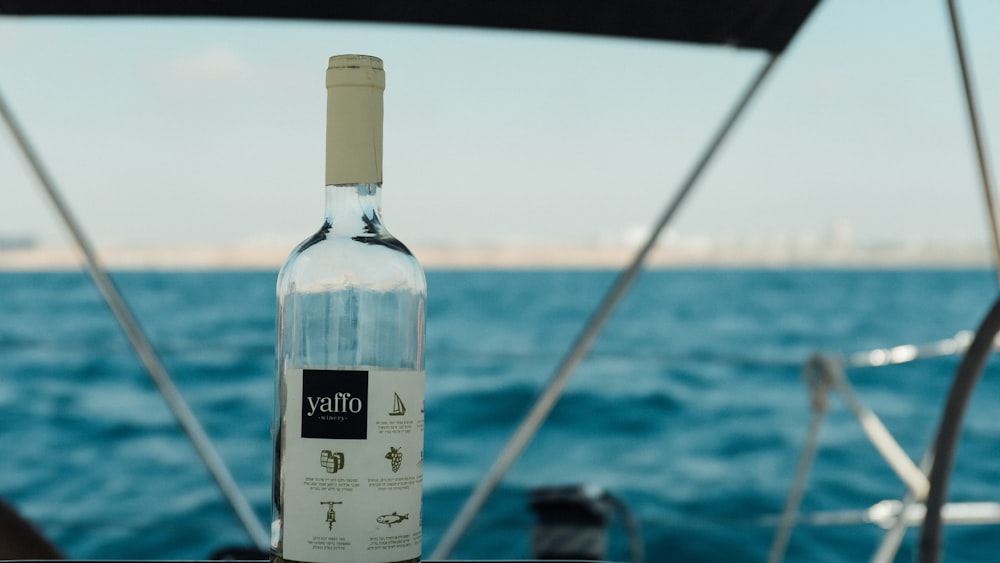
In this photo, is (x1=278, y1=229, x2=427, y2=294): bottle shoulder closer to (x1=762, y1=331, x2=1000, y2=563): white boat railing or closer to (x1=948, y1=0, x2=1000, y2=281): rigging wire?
(x1=948, y1=0, x2=1000, y2=281): rigging wire

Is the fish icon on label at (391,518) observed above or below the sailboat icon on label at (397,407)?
below

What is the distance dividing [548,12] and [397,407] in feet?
2.45

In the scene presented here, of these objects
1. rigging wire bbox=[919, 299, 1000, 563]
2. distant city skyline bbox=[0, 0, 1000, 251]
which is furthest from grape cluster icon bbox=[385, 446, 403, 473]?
distant city skyline bbox=[0, 0, 1000, 251]

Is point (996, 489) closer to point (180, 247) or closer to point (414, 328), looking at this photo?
point (414, 328)

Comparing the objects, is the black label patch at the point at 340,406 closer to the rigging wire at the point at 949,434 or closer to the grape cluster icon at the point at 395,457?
the grape cluster icon at the point at 395,457

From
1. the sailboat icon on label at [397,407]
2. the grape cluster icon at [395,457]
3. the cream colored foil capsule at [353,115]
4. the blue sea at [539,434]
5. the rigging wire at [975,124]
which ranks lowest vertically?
the blue sea at [539,434]

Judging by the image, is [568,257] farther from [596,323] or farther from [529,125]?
[596,323]

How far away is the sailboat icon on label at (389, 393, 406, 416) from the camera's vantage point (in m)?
0.51

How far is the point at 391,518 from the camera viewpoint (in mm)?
508

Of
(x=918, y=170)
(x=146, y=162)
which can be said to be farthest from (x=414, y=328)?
(x=918, y=170)

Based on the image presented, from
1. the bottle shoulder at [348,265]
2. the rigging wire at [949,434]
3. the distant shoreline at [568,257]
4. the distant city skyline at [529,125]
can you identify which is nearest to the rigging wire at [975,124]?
the rigging wire at [949,434]

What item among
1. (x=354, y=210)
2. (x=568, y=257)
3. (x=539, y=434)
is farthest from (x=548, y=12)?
(x=568, y=257)

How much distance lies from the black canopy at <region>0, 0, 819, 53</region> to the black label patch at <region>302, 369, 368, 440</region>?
70 centimetres

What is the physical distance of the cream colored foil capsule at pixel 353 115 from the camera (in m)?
0.51
